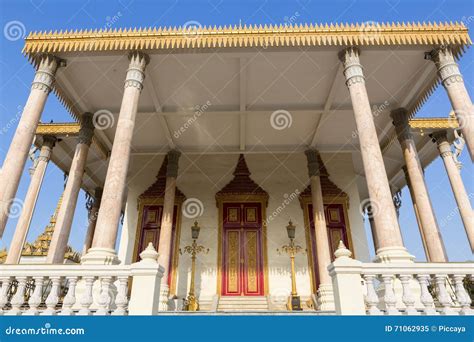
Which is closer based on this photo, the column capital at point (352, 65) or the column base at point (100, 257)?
the column base at point (100, 257)

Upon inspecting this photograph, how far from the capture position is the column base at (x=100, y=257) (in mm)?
6594

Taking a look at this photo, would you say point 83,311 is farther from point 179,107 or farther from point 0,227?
point 179,107

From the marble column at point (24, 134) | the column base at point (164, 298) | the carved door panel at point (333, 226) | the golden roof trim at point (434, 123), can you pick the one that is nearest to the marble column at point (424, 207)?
the golden roof trim at point (434, 123)

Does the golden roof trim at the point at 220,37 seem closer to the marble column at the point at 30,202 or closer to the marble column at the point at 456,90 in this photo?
the marble column at the point at 456,90

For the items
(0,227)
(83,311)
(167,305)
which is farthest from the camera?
(167,305)

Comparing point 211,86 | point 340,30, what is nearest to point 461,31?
point 340,30

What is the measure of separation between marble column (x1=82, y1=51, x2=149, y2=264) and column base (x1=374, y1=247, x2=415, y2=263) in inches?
215

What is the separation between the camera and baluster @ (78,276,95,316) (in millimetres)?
5355

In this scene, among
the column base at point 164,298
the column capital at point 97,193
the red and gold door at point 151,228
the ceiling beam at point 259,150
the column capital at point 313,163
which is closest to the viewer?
the column base at point 164,298

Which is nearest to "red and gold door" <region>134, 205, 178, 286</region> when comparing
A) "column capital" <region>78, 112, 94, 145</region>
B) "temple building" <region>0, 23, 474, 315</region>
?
"temple building" <region>0, 23, 474, 315</region>

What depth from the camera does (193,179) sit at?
1409cm

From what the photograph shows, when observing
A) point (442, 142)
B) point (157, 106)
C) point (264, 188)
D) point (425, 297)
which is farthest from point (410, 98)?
point (157, 106)

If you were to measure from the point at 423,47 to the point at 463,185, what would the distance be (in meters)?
5.76

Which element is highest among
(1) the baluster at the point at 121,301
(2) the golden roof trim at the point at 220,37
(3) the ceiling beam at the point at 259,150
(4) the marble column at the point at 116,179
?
(3) the ceiling beam at the point at 259,150
